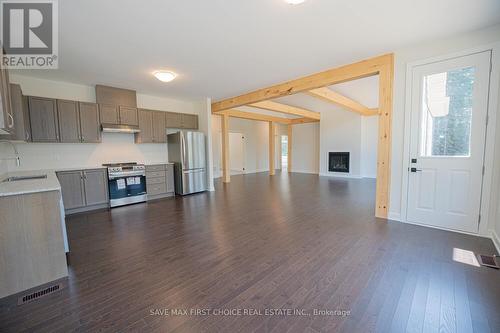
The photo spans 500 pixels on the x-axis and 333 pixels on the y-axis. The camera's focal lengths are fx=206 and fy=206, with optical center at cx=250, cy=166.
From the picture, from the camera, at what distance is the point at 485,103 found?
104 inches

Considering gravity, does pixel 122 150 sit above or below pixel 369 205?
above

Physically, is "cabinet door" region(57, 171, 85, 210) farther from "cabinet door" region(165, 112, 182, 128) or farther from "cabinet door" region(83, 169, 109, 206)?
"cabinet door" region(165, 112, 182, 128)

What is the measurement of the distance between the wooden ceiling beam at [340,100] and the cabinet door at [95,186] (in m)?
5.04

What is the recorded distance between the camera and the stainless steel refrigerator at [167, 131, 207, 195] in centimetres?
559

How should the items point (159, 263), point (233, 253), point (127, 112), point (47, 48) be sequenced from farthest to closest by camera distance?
point (127, 112), point (47, 48), point (233, 253), point (159, 263)

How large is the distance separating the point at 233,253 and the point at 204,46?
286 centimetres

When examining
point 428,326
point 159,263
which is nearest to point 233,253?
point 159,263

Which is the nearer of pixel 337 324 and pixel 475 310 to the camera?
pixel 337 324

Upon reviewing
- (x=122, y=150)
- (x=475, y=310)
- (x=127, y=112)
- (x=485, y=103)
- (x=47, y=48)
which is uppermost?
(x=47, y=48)

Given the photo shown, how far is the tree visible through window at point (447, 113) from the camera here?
9.13 feet

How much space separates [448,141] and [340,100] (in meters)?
3.67

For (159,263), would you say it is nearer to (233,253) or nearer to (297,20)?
(233,253)

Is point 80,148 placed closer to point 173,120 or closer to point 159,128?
point 159,128

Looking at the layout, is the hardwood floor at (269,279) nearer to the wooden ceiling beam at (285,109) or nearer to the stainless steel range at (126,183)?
the stainless steel range at (126,183)
